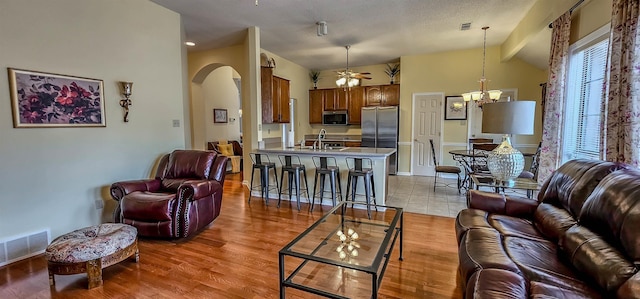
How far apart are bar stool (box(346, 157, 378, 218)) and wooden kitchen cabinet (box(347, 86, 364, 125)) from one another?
11.3 feet

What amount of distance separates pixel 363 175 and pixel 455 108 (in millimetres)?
3699

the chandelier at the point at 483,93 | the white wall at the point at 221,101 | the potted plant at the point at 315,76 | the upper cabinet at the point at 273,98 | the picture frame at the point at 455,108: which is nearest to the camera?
the chandelier at the point at 483,93

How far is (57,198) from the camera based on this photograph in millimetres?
2889

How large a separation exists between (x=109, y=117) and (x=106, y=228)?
1.54m

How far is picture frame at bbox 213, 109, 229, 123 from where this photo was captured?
729 cm

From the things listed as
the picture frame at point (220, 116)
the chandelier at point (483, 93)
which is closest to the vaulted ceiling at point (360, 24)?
the chandelier at point (483, 93)

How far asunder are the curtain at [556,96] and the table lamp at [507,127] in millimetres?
1044

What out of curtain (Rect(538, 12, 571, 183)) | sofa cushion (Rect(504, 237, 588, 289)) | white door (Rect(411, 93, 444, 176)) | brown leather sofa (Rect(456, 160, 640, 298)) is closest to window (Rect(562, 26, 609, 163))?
curtain (Rect(538, 12, 571, 183))

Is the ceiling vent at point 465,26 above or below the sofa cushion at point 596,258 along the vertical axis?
above

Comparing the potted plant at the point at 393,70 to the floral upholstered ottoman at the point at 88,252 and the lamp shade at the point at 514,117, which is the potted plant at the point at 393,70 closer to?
the lamp shade at the point at 514,117

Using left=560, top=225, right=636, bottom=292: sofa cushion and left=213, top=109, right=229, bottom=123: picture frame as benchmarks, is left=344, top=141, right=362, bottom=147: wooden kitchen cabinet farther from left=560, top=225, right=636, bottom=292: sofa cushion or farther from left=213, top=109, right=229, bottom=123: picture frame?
left=560, top=225, right=636, bottom=292: sofa cushion

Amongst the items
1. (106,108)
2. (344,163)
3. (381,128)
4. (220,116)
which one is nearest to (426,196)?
(344,163)

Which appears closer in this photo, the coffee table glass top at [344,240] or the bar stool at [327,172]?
the coffee table glass top at [344,240]

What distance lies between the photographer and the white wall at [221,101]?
→ 7094 millimetres
